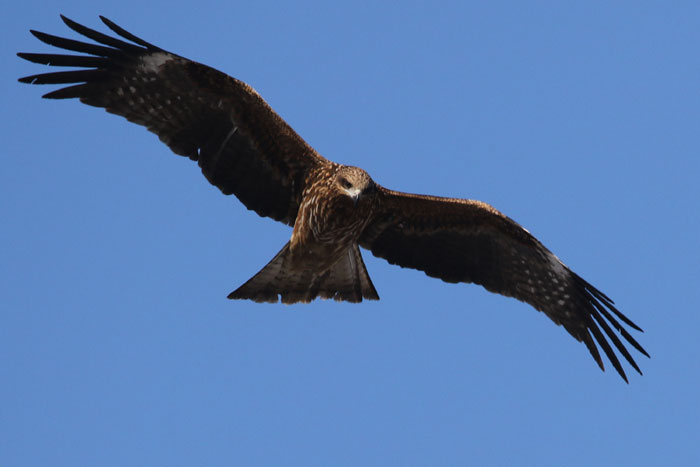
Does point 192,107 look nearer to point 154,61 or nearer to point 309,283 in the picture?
point 154,61

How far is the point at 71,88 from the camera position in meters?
10.3

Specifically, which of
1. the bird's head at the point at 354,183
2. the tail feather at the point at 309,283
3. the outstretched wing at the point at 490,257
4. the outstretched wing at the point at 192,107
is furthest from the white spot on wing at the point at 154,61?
the outstretched wing at the point at 490,257

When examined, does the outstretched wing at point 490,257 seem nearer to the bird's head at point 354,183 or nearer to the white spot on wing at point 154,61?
the bird's head at point 354,183

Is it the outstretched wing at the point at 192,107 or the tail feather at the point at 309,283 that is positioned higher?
the outstretched wing at the point at 192,107

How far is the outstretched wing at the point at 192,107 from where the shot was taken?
10.4 metres

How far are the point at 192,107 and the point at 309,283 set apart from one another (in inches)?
→ 90.5

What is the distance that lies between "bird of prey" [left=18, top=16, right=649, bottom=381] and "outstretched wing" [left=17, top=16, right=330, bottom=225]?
1cm

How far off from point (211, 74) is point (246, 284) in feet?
7.53

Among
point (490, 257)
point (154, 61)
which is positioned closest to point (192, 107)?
point (154, 61)

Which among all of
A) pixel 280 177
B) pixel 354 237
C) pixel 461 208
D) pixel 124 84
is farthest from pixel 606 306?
pixel 124 84

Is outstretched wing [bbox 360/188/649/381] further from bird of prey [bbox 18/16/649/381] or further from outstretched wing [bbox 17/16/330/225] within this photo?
outstretched wing [bbox 17/16/330/225]

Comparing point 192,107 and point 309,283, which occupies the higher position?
point 192,107

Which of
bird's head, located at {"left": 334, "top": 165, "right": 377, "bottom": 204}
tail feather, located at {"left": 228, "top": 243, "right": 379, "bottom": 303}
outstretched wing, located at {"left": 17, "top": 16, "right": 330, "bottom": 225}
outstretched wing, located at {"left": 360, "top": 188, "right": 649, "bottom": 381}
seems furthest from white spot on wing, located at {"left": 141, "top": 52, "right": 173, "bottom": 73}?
outstretched wing, located at {"left": 360, "top": 188, "right": 649, "bottom": 381}

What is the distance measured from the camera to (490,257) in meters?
11.9
